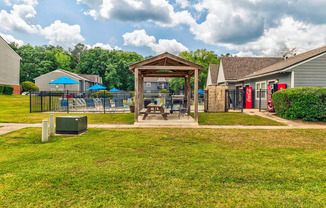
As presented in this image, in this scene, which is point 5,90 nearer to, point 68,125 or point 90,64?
point 68,125

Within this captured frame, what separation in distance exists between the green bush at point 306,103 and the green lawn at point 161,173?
184 inches

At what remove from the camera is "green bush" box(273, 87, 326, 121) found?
10.0 m

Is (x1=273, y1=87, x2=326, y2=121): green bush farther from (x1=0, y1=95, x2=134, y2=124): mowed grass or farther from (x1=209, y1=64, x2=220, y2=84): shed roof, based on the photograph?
(x1=209, y1=64, x2=220, y2=84): shed roof

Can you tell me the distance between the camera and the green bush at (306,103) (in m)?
10.0

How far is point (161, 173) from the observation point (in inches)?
147

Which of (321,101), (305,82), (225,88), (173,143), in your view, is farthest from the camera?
(225,88)

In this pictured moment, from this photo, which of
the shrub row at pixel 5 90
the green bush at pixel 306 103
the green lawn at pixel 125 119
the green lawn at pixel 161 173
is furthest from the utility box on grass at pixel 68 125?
the shrub row at pixel 5 90

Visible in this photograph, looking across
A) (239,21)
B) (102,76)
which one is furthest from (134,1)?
(102,76)

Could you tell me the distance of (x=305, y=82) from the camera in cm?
1327

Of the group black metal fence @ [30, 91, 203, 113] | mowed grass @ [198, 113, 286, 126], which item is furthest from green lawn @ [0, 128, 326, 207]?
black metal fence @ [30, 91, 203, 113]

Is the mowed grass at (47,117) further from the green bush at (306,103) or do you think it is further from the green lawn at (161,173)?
the green bush at (306,103)

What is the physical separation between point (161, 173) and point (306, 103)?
32.2 feet

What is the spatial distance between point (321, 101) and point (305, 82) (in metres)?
3.78

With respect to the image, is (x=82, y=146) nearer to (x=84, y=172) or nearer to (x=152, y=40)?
(x=84, y=172)
